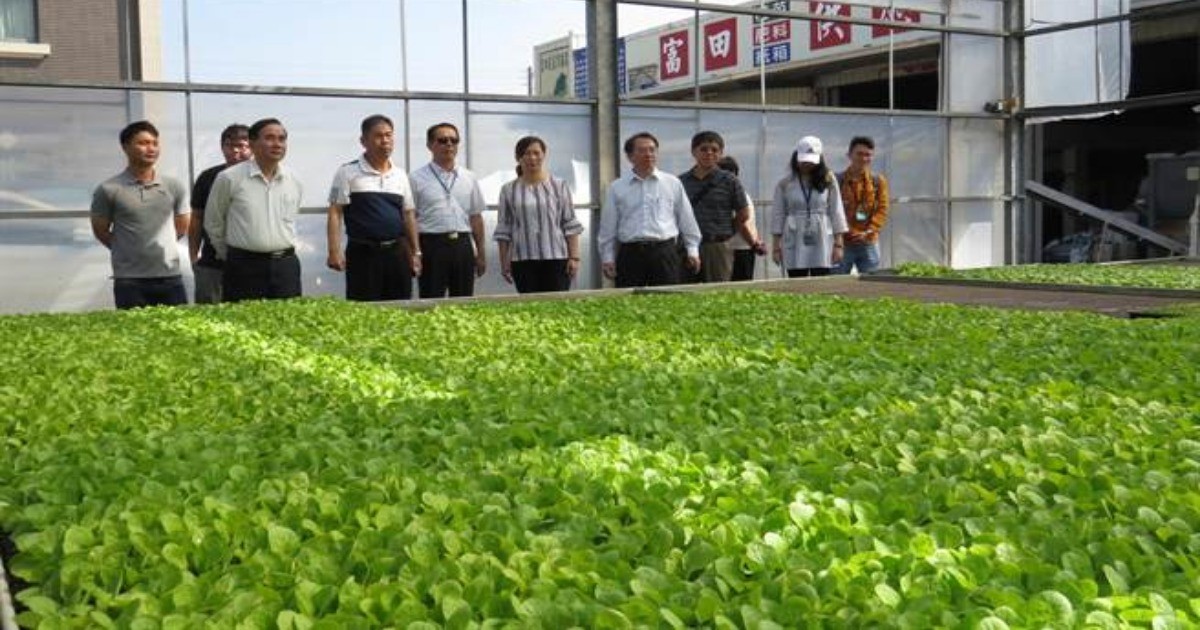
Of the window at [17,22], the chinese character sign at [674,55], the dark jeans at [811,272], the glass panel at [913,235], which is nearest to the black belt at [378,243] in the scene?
the dark jeans at [811,272]

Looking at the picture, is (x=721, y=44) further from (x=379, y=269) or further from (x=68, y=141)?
(x=379, y=269)

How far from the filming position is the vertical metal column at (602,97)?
502 inches

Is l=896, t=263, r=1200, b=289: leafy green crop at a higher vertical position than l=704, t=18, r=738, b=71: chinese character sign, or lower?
lower

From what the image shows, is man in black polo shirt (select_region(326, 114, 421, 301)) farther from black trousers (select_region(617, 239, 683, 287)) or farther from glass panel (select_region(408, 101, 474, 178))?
glass panel (select_region(408, 101, 474, 178))

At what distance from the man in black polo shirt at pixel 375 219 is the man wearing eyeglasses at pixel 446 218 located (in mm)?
266

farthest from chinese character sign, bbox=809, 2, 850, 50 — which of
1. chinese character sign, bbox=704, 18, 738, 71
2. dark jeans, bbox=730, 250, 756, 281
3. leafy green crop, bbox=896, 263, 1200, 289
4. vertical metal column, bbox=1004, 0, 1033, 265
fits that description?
dark jeans, bbox=730, 250, 756, 281

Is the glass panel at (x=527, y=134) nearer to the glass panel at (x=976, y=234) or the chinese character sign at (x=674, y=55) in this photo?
the glass panel at (x=976, y=234)

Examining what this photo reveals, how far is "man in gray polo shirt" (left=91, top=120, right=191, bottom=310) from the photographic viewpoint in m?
7.24

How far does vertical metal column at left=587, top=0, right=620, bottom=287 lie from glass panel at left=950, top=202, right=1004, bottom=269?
5.32m

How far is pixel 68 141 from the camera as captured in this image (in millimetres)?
10023

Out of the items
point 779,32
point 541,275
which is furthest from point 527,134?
point 779,32

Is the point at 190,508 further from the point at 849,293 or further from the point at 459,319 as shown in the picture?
the point at 849,293

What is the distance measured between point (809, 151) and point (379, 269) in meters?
3.32

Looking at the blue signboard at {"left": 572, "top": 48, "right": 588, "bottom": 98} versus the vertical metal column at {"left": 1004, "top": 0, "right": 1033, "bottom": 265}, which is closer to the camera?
the blue signboard at {"left": 572, "top": 48, "right": 588, "bottom": 98}
